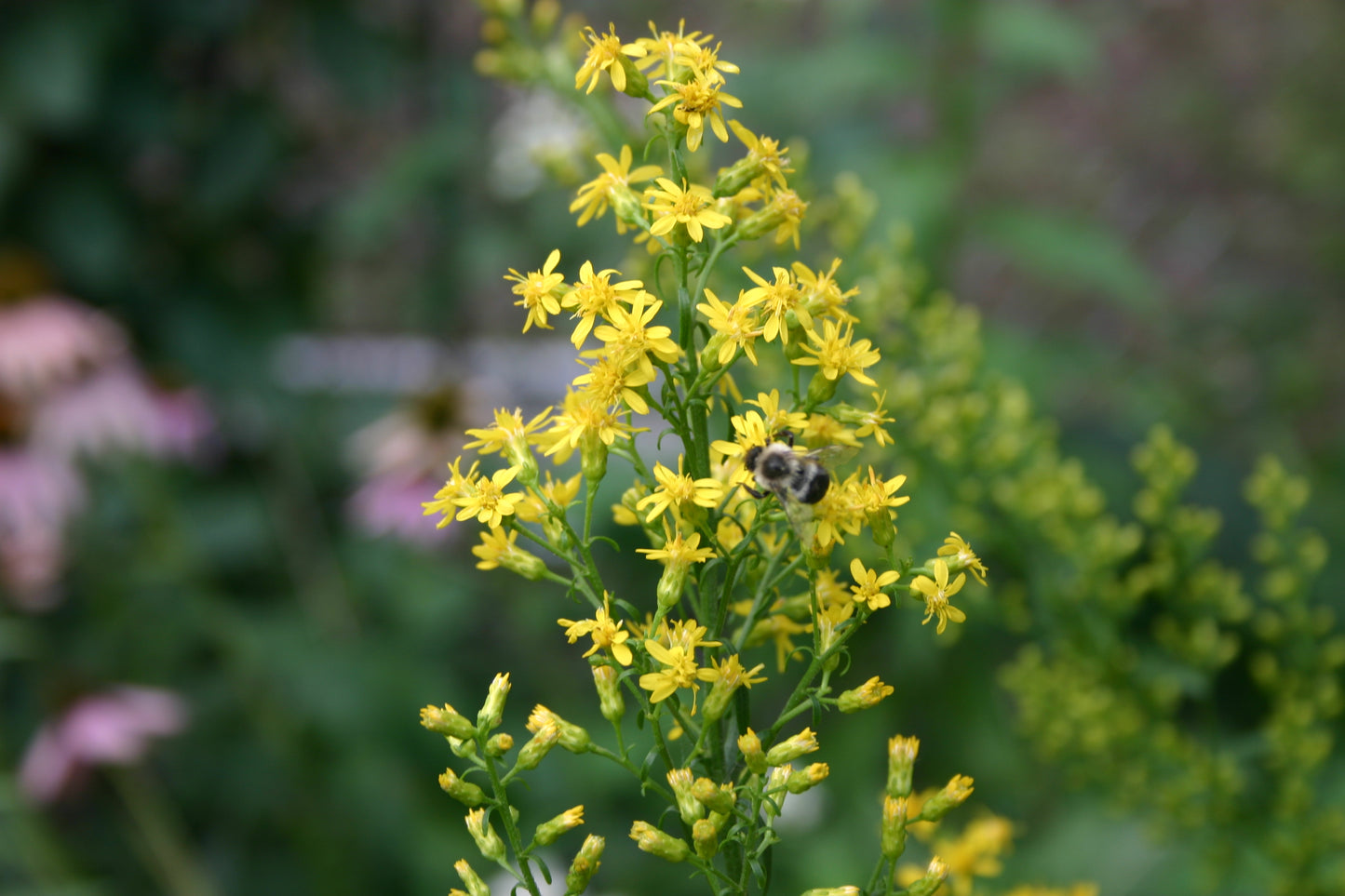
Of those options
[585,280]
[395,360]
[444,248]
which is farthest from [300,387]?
[585,280]

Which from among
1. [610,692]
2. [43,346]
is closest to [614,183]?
[610,692]

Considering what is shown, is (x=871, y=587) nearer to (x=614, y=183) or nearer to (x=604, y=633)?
(x=604, y=633)

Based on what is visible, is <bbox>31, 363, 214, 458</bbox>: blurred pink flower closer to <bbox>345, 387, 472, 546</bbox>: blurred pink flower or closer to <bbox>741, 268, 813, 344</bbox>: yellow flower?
<bbox>345, 387, 472, 546</bbox>: blurred pink flower

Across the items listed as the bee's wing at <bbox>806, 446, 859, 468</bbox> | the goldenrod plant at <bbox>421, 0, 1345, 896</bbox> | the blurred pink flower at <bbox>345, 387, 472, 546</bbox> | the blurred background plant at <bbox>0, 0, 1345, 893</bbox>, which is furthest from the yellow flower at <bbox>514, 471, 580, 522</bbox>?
the blurred pink flower at <bbox>345, 387, 472, 546</bbox>

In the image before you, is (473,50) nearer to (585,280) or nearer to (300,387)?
(300,387)

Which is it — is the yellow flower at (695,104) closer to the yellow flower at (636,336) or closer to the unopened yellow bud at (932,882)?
the yellow flower at (636,336)

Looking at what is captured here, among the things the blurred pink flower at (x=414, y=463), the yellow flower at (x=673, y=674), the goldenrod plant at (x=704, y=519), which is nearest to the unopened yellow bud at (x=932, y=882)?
the goldenrod plant at (x=704, y=519)
